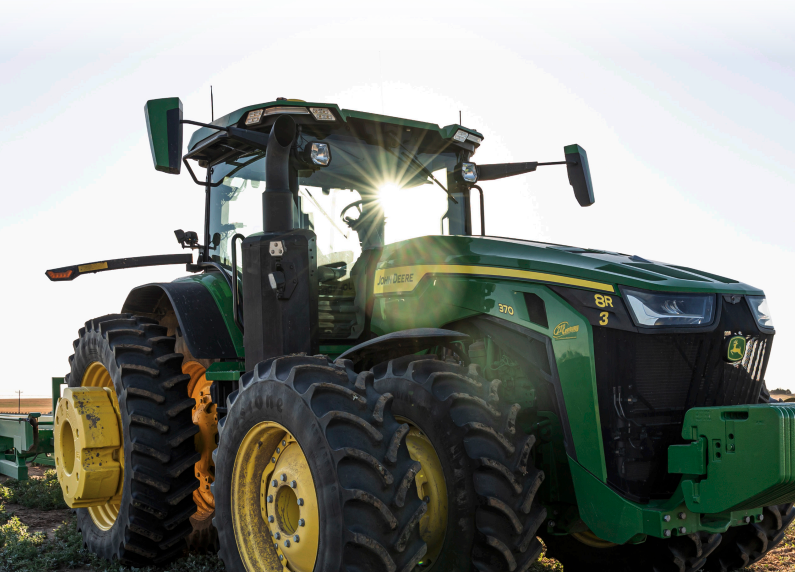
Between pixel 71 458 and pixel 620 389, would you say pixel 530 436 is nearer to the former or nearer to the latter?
pixel 620 389

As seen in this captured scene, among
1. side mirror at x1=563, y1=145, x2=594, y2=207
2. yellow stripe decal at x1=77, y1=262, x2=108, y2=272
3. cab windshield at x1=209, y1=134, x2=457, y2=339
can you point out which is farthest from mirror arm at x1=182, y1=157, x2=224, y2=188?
side mirror at x1=563, y1=145, x2=594, y2=207

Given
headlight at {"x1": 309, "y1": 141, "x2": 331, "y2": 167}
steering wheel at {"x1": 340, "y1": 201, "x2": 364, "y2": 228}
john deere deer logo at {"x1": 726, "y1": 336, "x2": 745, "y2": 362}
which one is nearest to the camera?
john deere deer logo at {"x1": 726, "y1": 336, "x2": 745, "y2": 362}

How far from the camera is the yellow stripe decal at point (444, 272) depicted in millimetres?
3656

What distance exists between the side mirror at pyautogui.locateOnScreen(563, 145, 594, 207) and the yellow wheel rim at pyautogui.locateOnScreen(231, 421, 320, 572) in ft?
9.22

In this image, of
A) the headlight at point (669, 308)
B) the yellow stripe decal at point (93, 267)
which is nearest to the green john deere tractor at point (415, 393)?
the headlight at point (669, 308)

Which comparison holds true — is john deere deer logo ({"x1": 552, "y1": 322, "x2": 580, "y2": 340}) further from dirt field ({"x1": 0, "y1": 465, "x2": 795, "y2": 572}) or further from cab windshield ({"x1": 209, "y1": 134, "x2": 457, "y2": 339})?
dirt field ({"x1": 0, "y1": 465, "x2": 795, "y2": 572})

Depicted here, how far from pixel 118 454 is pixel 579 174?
3.89 m

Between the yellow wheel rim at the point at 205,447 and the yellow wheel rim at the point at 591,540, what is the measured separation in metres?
2.58

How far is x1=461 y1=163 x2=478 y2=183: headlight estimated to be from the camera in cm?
537

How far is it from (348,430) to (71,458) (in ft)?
11.4

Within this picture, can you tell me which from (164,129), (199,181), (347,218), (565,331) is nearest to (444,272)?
(565,331)

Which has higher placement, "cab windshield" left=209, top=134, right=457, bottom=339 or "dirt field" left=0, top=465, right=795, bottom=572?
"cab windshield" left=209, top=134, right=457, bottom=339

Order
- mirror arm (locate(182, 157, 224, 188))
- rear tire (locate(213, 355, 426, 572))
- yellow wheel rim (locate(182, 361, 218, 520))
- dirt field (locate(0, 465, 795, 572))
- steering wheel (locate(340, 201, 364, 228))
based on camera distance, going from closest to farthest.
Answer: rear tire (locate(213, 355, 426, 572))
steering wheel (locate(340, 201, 364, 228))
dirt field (locate(0, 465, 795, 572))
mirror arm (locate(182, 157, 224, 188))
yellow wheel rim (locate(182, 361, 218, 520))

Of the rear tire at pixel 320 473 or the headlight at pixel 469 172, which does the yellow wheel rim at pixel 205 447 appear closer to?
the rear tire at pixel 320 473
